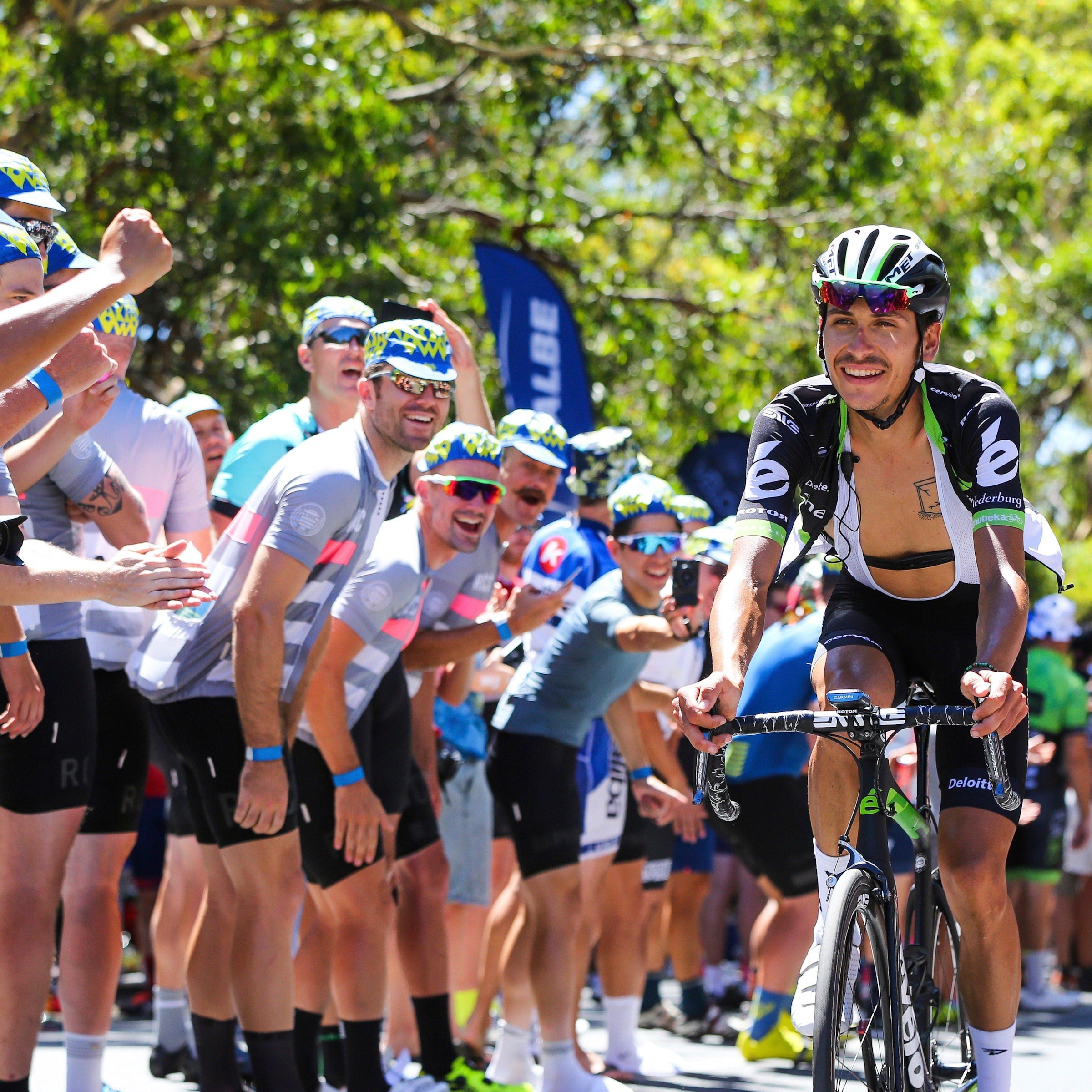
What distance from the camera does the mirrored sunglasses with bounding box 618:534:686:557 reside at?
6250 mm

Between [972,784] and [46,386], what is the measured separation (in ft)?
8.45

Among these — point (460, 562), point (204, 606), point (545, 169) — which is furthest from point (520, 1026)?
point (545, 169)

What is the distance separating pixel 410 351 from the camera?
4.96 m

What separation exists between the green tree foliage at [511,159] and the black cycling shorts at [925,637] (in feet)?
22.7

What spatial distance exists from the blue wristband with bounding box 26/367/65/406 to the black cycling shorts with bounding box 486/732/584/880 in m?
2.77

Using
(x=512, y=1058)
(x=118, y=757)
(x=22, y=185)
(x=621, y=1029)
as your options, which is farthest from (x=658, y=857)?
(x=22, y=185)

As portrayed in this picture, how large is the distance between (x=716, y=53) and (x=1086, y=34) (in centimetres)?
1594

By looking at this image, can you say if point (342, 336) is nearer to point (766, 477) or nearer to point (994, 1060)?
point (766, 477)

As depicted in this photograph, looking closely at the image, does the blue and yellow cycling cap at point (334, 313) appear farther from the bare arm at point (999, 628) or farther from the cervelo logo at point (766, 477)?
the bare arm at point (999, 628)

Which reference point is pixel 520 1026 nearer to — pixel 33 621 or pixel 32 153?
pixel 33 621

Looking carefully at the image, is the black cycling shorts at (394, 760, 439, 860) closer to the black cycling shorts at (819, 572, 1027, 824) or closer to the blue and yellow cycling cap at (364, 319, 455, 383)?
Result: the blue and yellow cycling cap at (364, 319, 455, 383)

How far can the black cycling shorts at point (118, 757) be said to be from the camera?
4.83 m

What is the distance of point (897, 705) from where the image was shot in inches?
171

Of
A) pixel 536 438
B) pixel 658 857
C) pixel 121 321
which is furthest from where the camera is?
pixel 658 857
